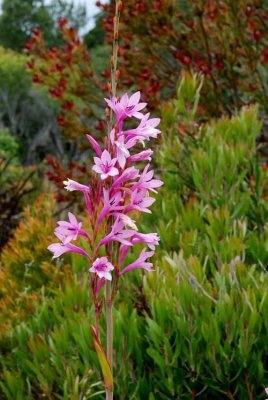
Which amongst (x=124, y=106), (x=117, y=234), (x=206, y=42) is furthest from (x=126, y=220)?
(x=206, y=42)

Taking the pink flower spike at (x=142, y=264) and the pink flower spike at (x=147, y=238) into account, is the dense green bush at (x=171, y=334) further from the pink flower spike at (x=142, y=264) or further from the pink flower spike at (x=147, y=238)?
the pink flower spike at (x=147, y=238)

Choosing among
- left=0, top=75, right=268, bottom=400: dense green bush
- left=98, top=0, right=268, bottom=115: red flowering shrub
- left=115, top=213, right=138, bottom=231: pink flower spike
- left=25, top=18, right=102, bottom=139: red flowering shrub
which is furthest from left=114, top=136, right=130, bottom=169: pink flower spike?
left=25, top=18, right=102, bottom=139: red flowering shrub

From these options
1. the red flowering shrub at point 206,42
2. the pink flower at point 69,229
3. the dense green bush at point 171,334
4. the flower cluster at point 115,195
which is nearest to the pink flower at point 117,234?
the flower cluster at point 115,195

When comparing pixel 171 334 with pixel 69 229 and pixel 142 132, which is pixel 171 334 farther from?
pixel 142 132

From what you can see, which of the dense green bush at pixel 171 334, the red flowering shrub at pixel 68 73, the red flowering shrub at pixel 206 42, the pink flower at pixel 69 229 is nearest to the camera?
Result: the pink flower at pixel 69 229

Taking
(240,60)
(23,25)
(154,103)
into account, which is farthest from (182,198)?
(23,25)

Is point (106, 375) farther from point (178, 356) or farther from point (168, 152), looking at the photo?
point (168, 152)

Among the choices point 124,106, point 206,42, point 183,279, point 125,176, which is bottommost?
point 206,42

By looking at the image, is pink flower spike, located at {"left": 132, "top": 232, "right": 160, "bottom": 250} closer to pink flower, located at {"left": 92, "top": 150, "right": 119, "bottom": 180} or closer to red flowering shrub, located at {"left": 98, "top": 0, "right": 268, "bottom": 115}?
pink flower, located at {"left": 92, "top": 150, "right": 119, "bottom": 180}
